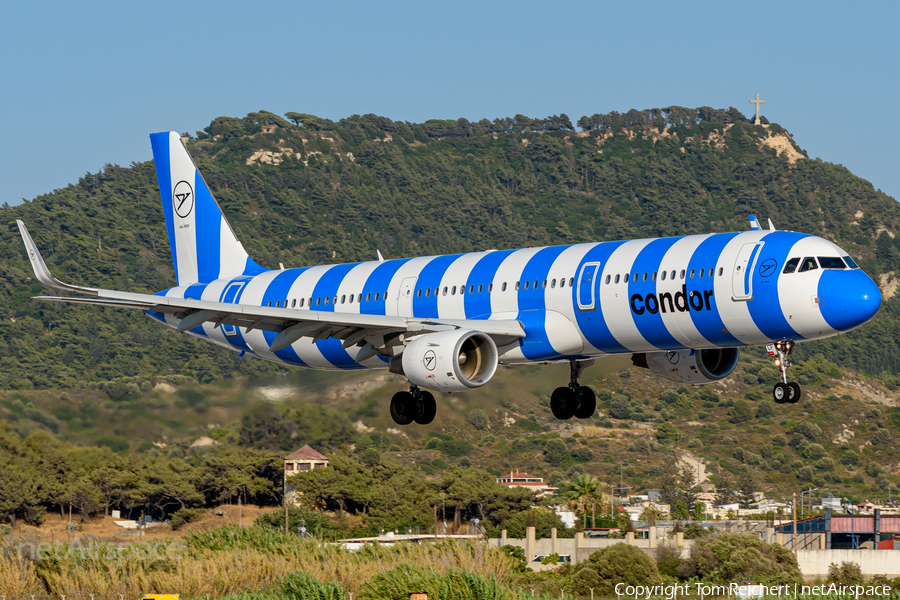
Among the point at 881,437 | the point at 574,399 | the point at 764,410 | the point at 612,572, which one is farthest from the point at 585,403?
the point at 881,437

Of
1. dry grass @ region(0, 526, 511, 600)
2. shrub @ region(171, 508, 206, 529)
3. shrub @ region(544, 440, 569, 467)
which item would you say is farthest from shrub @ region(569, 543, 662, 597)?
shrub @ region(544, 440, 569, 467)

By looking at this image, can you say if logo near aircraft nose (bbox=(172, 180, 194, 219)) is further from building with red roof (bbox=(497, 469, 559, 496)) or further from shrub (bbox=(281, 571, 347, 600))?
building with red roof (bbox=(497, 469, 559, 496))

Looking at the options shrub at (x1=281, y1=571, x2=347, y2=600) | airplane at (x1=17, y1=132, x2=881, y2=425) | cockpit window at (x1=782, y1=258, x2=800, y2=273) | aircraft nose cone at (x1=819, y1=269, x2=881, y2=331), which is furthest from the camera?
shrub at (x1=281, y1=571, x2=347, y2=600)

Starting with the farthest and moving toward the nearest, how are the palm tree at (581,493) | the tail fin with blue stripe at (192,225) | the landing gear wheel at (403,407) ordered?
the palm tree at (581,493) → the tail fin with blue stripe at (192,225) → the landing gear wheel at (403,407)

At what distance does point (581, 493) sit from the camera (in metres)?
133

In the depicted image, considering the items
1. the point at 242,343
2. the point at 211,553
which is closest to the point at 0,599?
the point at 211,553

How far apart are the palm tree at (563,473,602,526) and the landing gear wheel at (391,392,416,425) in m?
95.5

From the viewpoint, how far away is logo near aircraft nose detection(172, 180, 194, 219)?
48438 mm

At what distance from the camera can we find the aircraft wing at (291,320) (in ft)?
114

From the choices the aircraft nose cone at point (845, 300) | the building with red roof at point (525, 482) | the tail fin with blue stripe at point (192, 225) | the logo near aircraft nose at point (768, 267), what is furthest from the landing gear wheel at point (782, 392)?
the building with red roof at point (525, 482)

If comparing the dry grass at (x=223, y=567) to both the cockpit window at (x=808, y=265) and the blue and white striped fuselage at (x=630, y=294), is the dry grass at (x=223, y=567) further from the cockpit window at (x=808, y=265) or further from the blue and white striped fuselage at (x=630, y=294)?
the cockpit window at (x=808, y=265)

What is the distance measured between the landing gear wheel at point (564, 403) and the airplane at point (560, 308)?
0.04 metres

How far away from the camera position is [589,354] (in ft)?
117

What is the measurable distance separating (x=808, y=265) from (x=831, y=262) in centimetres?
61
